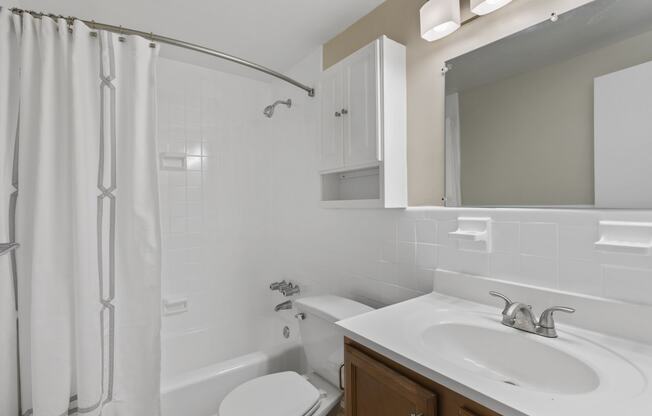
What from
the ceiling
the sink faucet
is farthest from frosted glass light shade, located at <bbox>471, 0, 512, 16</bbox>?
the sink faucet

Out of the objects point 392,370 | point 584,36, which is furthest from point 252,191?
point 584,36

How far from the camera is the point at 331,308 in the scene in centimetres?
146

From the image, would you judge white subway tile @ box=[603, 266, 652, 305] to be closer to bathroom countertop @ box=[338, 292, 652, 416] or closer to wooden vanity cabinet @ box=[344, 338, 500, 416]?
bathroom countertop @ box=[338, 292, 652, 416]

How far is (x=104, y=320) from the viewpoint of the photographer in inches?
47.1

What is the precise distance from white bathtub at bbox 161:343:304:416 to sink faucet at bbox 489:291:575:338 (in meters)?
1.26

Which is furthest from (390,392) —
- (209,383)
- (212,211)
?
(212,211)

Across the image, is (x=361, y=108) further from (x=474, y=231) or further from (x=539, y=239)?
(x=539, y=239)

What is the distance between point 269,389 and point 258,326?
3.61ft

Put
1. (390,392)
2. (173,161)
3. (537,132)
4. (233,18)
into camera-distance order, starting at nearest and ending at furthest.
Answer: (390,392) < (537,132) < (233,18) < (173,161)

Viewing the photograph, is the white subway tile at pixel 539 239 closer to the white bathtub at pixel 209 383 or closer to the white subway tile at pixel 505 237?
the white subway tile at pixel 505 237

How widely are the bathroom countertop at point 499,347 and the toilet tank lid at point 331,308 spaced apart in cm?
35

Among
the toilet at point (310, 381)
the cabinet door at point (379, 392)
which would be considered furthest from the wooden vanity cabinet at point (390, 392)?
the toilet at point (310, 381)

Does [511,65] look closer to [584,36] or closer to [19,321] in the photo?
[584,36]

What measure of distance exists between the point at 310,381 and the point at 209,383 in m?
0.50
